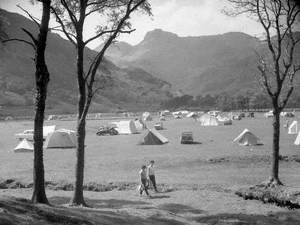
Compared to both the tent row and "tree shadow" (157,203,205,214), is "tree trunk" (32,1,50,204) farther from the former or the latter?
the tent row

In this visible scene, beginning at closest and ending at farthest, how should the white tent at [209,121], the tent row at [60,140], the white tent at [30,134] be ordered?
1. the tent row at [60,140]
2. the white tent at [30,134]
3. the white tent at [209,121]

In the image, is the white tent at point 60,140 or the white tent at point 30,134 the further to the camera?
the white tent at point 30,134

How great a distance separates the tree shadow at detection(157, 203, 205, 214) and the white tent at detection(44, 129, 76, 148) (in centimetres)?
2811

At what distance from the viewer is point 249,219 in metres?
16.7

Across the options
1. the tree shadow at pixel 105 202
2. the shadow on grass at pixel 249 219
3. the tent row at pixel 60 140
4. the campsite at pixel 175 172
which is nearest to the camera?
the shadow on grass at pixel 249 219

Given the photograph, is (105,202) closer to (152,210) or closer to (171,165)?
(152,210)

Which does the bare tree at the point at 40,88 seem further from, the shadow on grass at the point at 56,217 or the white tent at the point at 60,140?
the white tent at the point at 60,140

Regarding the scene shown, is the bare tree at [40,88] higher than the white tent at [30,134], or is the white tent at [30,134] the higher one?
the bare tree at [40,88]

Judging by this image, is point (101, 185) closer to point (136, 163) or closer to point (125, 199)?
point (125, 199)

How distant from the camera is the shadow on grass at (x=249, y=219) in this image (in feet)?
53.1

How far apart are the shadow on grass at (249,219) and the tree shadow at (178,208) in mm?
1265

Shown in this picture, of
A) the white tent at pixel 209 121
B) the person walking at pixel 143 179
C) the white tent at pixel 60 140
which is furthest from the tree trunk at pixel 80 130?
the white tent at pixel 209 121

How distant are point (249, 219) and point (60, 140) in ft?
A: 105

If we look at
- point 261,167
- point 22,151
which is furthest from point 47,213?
point 22,151
